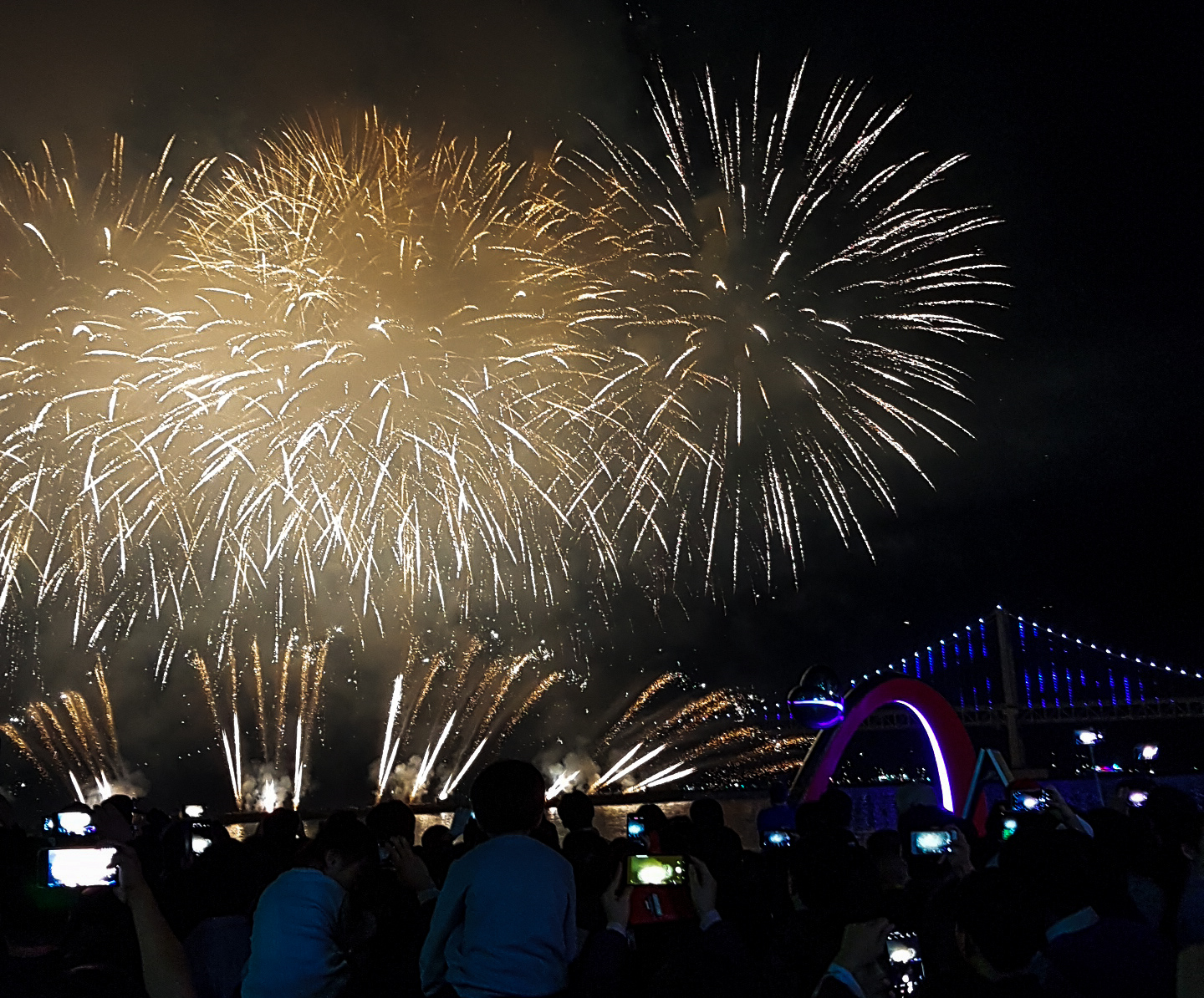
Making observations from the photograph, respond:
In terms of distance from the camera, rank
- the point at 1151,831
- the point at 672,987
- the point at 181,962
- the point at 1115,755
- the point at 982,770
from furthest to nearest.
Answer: the point at 1115,755, the point at 982,770, the point at 1151,831, the point at 672,987, the point at 181,962

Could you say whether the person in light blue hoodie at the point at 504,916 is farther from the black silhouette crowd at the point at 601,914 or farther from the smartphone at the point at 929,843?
the smartphone at the point at 929,843

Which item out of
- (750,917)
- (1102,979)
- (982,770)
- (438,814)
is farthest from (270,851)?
(438,814)

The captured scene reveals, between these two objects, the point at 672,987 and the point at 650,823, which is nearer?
the point at 672,987

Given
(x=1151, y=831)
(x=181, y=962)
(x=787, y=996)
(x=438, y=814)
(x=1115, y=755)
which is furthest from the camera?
(x=1115, y=755)

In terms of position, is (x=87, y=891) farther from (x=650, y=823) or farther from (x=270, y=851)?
(x=650, y=823)

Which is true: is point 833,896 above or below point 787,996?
above

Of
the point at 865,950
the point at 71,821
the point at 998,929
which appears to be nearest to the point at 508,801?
the point at 865,950

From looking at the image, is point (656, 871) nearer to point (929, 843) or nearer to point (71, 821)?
point (929, 843)
